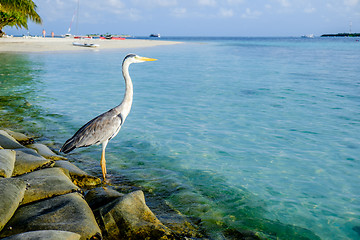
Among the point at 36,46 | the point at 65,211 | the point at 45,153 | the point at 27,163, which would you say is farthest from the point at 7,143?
the point at 36,46

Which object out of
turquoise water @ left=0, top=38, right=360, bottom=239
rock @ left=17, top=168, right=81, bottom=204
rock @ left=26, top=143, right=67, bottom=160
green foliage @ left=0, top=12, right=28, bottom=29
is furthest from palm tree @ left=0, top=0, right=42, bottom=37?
rock @ left=17, top=168, right=81, bottom=204

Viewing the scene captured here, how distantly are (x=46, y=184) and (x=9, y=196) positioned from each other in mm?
805

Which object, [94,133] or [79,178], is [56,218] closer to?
[79,178]

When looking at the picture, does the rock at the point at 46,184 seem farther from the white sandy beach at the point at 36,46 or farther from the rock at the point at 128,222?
the white sandy beach at the point at 36,46

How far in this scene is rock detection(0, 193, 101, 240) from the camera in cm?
374

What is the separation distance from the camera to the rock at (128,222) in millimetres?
4250

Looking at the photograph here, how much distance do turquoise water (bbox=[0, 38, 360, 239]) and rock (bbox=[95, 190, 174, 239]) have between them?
3.59ft

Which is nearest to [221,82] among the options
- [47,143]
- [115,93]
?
[115,93]

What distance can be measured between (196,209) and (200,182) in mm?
1337

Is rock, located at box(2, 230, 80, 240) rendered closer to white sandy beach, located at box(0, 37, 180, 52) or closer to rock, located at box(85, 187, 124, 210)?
rock, located at box(85, 187, 124, 210)

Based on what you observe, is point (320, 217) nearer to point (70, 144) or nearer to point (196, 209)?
point (196, 209)

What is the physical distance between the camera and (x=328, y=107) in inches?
576

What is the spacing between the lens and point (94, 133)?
6.41 meters

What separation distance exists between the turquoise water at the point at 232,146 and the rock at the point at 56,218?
1.97 meters
